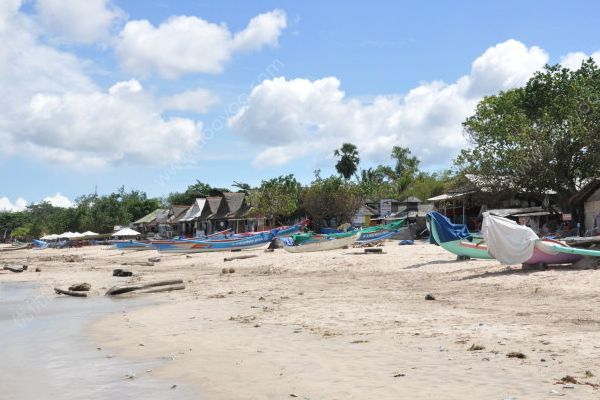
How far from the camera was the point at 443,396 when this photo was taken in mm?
6059

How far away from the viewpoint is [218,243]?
40.2 meters

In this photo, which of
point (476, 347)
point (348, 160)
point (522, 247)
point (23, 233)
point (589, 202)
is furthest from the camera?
point (23, 233)

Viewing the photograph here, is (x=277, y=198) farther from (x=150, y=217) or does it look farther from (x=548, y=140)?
(x=150, y=217)

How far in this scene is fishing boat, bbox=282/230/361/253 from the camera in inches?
1282

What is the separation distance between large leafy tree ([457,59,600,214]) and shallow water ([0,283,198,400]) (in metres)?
28.4

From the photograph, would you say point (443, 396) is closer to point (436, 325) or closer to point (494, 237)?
point (436, 325)

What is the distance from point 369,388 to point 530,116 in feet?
135

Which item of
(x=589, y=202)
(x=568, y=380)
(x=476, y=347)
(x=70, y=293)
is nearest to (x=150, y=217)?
(x=589, y=202)

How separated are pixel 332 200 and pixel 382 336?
149 feet

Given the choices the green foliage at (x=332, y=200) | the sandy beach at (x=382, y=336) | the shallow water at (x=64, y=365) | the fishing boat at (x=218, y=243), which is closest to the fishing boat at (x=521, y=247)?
the sandy beach at (x=382, y=336)

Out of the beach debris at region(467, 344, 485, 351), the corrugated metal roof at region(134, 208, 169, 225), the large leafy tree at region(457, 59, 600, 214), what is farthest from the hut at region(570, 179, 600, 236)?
the corrugated metal roof at region(134, 208, 169, 225)

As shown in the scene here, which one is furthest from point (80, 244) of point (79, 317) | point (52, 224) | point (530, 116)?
point (79, 317)

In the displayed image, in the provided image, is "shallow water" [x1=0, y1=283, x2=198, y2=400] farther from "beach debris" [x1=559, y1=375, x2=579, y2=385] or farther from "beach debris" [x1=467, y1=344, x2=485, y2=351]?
"beach debris" [x1=559, y1=375, x2=579, y2=385]

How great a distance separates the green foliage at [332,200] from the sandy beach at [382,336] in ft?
117
